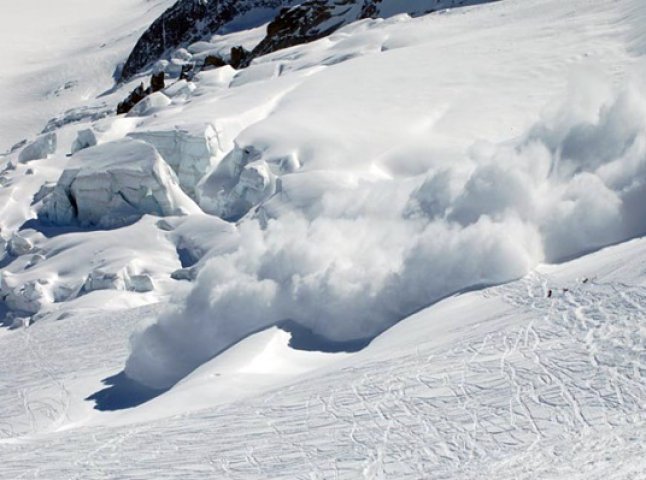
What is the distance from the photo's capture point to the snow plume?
16703mm

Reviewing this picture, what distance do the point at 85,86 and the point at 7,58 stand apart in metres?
16.4

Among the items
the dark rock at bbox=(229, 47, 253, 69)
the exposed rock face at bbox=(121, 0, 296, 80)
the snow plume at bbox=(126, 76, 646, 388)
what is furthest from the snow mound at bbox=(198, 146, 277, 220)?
the exposed rock face at bbox=(121, 0, 296, 80)

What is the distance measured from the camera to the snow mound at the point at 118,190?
2780cm

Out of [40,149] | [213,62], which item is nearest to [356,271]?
[40,149]

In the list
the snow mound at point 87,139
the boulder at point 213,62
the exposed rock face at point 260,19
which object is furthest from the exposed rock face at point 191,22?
the snow mound at point 87,139

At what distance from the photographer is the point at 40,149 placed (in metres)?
38.6

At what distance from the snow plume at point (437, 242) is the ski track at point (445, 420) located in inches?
78.6

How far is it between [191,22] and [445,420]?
62.9 meters

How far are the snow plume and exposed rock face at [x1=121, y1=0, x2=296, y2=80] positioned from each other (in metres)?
48.1

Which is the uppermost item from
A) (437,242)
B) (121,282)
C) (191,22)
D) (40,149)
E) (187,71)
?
(437,242)

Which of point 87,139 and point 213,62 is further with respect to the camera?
point 213,62

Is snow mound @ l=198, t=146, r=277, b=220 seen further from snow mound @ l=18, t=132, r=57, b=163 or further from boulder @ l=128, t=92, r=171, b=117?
snow mound @ l=18, t=132, r=57, b=163

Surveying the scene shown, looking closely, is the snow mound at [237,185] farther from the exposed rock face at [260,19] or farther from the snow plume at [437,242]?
the exposed rock face at [260,19]

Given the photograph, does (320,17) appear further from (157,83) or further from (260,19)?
(260,19)
